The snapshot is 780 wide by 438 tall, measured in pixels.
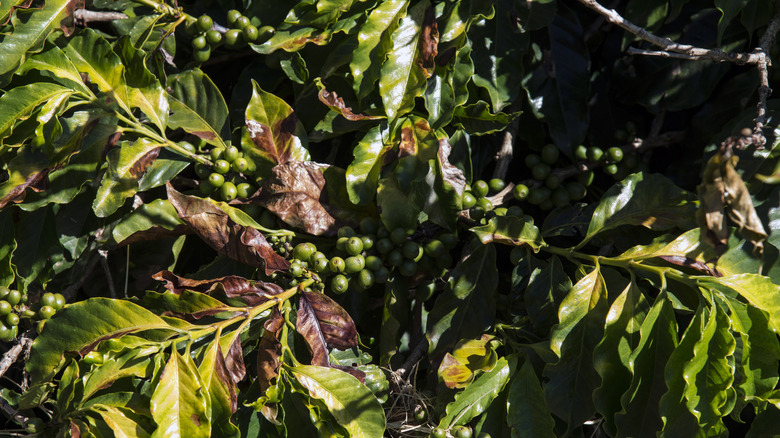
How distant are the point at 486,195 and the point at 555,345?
1.42 ft

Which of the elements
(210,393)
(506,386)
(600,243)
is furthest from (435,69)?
(210,393)

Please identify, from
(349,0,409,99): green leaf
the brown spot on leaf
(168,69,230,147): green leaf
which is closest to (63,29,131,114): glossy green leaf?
(168,69,230,147): green leaf

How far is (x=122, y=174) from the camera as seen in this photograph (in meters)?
1.31

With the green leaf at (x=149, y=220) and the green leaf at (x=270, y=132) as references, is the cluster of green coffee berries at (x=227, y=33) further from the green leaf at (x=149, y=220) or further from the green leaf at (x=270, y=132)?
the green leaf at (x=149, y=220)

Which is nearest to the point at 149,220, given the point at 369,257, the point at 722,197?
the point at 369,257

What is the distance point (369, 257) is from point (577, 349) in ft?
1.44

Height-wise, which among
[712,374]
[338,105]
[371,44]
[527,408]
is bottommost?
[527,408]

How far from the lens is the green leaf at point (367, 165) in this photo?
1.34 meters

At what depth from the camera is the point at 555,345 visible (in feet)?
4.01

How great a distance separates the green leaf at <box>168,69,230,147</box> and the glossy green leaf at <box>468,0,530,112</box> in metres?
0.56

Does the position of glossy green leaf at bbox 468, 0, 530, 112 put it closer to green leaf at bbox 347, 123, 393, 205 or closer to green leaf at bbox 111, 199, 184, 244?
green leaf at bbox 347, 123, 393, 205

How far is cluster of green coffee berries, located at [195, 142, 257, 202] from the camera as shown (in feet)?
4.54

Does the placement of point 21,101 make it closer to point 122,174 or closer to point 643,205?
point 122,174

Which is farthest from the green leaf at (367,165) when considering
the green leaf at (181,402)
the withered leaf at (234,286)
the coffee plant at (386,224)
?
the green leaf at (181,402)
